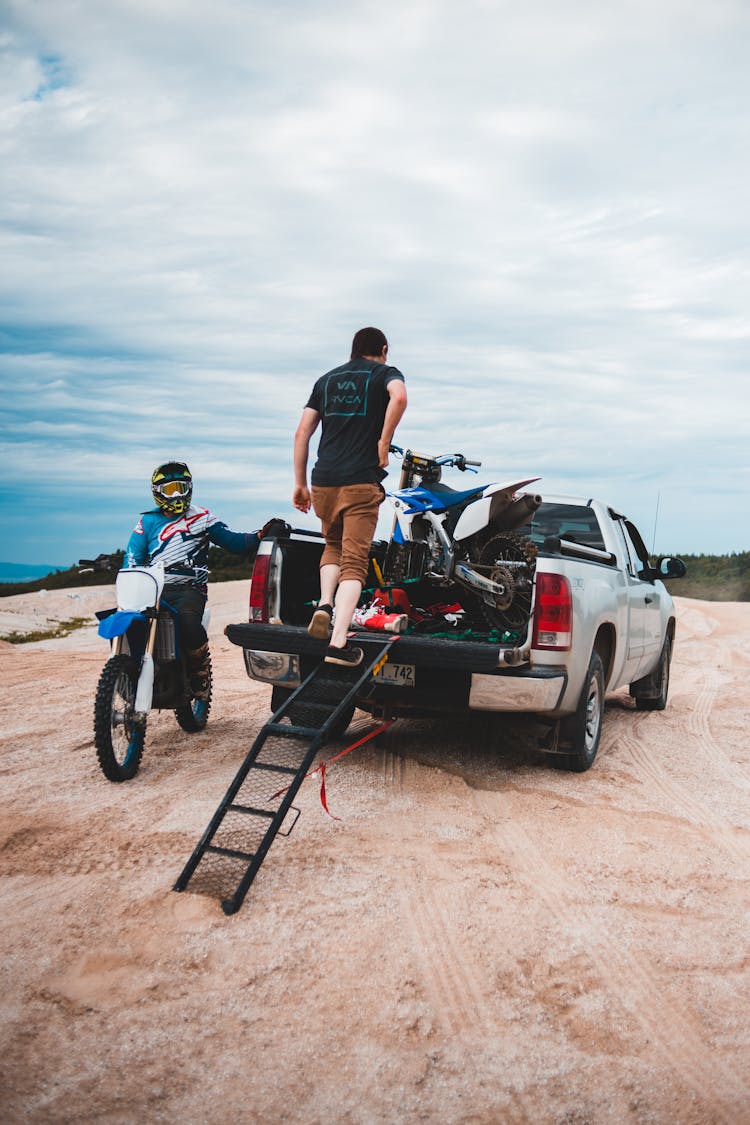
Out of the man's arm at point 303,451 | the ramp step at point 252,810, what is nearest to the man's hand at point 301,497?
the man's arm at point 303,451

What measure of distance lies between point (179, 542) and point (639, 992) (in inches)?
166

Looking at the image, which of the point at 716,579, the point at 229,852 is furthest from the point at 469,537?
the point at 716,579

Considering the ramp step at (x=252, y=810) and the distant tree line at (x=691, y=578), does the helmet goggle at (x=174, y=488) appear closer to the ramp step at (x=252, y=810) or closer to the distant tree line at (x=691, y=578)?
the ramp step at (x=252, y=810)

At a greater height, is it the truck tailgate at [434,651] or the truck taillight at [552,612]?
the truck taillight at [552,612]

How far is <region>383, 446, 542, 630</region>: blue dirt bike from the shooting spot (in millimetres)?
6211

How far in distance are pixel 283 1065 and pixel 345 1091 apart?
22 centimetres

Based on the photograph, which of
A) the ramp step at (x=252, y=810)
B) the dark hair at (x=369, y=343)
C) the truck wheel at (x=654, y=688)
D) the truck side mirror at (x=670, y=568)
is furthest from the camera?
the truck wheel at (x=654, y=688)

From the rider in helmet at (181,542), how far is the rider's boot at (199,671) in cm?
3

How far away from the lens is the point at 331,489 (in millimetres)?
5461

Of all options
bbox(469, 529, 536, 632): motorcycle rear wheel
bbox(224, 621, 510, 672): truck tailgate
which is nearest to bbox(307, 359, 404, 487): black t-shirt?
bbox(224, 621, 510, 672): truck tailgate

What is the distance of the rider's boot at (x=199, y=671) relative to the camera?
21.3 feet

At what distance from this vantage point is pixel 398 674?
18.2ft

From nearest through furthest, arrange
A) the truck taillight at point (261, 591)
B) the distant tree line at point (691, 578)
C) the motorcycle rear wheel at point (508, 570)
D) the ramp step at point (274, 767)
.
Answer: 1. the ramp step at point (274, 767)
2. the truck taillight at point (261, 591)
3. the motorcycle rear wheel at point (508, 570)
4. the distant tree line at point (691, 578)

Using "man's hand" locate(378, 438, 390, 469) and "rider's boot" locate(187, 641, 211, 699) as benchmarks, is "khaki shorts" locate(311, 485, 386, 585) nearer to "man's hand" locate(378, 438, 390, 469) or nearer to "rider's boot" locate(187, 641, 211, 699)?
"man's hand" locate(378, 438, 390, 469)
